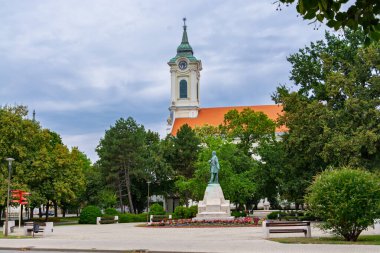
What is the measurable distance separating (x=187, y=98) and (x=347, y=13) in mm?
88986

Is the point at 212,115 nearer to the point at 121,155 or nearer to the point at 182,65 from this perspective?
the point at 182,65

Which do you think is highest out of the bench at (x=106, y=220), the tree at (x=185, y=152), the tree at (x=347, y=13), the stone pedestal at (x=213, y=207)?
the tree at (x=185, y=152)

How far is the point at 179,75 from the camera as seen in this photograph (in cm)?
9281

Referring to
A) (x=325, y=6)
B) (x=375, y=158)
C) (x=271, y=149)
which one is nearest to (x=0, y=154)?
(x=271, y=149)

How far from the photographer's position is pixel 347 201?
17688 millimetres

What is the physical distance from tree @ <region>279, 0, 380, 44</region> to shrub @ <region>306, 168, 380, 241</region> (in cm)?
1373

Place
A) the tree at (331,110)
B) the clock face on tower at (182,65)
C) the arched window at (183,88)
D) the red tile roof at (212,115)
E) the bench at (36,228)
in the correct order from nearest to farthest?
the bench at (36,228), the tree at (331,110), the red tile roof at (212,115), the clock face on tower at (182,65), the arched window at (183,88)

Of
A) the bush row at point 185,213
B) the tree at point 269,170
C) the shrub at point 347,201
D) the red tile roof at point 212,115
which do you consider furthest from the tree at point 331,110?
the red tile roof at point 212,115

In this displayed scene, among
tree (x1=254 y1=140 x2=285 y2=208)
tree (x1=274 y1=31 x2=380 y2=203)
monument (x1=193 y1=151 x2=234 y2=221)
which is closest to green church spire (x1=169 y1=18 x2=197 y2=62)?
tree (x1=254 y1=140 x2=285 y2=208)

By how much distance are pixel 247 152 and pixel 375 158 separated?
2647cm

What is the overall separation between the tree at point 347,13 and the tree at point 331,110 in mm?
25356

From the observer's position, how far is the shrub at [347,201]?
1761 centimetres

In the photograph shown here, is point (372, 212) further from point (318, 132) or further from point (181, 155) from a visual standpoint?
point (181, 155)

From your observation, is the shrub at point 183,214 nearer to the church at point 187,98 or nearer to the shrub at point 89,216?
the shrub at point 89,216
